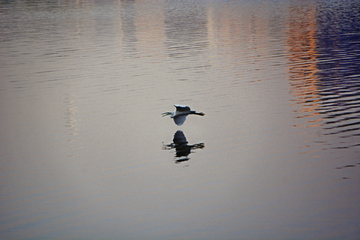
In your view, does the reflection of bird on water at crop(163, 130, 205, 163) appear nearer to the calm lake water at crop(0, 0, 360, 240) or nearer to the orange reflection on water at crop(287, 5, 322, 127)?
the calm lake water at crop(0, 0, 360, 240)

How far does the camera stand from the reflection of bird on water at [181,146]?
16755mm

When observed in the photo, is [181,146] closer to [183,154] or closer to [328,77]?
[183,154]

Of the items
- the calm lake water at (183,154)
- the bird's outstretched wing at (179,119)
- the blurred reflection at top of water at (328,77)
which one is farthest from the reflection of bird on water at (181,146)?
the blurred reflection at top of water at (328,77)

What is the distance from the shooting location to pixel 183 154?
17.0m

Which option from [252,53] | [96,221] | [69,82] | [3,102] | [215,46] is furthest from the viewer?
[215,46]

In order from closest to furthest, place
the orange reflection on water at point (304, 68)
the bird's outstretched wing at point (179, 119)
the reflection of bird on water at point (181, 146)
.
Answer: the reflection of bird on water at point (181, 146), the bird's outstretched wing at point (179, 119), the orange reflection on water at point (304, 68)

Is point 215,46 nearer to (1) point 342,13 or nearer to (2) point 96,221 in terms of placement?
(2) point 96,221

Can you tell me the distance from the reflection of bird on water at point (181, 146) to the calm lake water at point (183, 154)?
0.33ft

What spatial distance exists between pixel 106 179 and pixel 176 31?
43.0m

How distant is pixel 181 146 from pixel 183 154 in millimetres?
784

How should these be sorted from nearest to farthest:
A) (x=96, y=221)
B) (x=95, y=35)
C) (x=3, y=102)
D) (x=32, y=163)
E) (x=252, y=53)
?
1. (x=96, y=221)
2. (x=32, y=163)
3. (x=3, y=102)
4. (x=252, y=53)
5. (x=95, y=35)

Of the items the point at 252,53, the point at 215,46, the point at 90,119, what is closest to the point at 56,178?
the point at 90,119

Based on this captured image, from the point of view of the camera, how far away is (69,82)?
99.1 ft

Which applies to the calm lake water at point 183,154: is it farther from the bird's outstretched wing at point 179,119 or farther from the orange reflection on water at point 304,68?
the bird's outstretched wing at point 179,119
